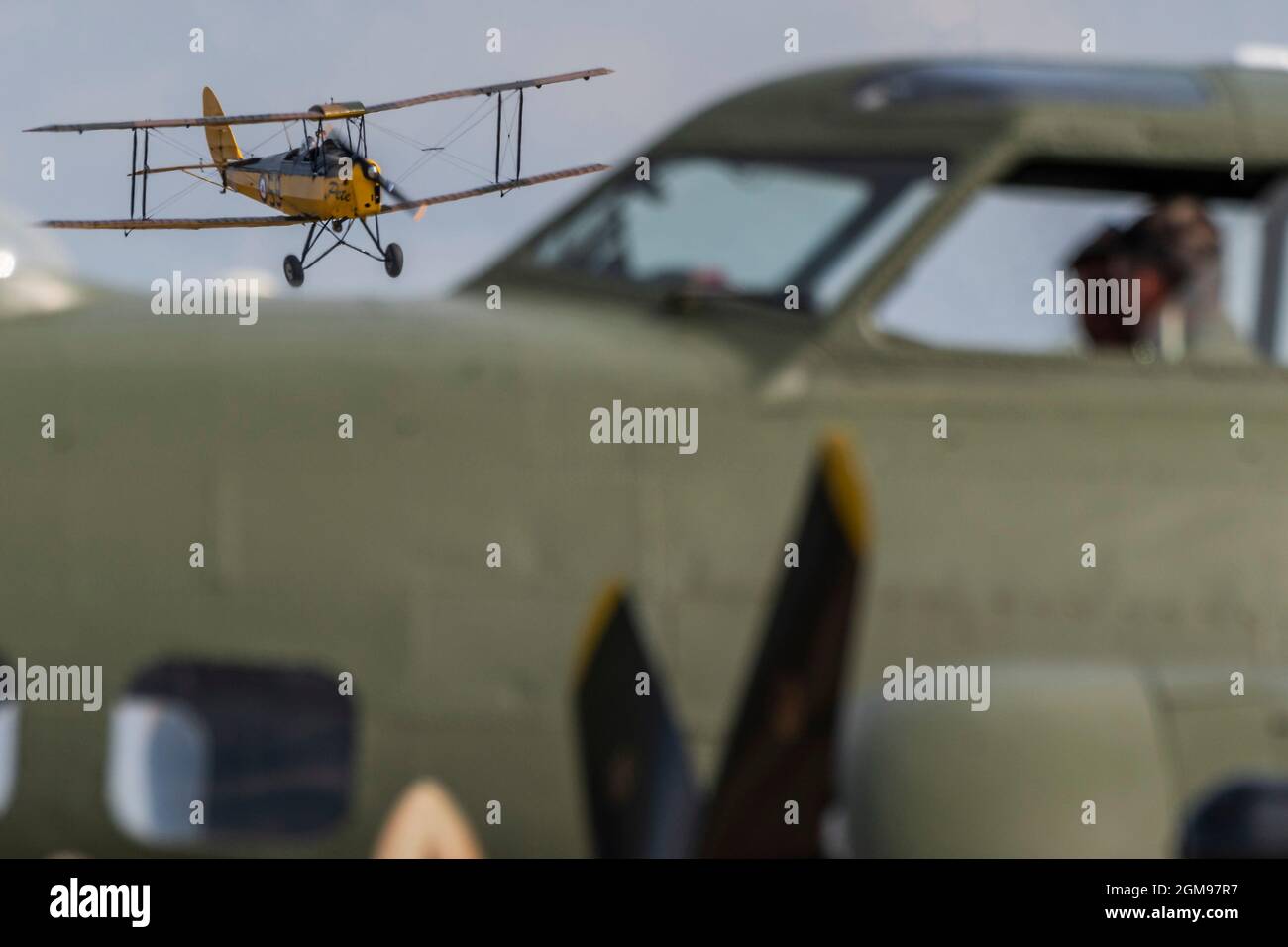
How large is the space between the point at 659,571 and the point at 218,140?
38.2 meters

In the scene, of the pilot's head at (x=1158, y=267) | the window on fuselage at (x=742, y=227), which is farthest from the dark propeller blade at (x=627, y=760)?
the pilot's head at (x=1158, y=267)

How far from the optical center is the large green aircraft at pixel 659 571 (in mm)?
4473

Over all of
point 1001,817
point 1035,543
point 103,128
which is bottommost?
point 1001,817

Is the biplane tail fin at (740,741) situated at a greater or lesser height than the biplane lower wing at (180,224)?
lesser

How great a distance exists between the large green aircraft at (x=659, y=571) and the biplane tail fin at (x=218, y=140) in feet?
120

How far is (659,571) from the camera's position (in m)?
4.74

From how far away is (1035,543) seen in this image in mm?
4973

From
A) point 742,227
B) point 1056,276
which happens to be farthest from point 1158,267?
point 742,227

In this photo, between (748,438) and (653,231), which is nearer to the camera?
(748,438)

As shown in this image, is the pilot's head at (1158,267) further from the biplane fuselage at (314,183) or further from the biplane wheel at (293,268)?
the biplane fuselage at (314,183)

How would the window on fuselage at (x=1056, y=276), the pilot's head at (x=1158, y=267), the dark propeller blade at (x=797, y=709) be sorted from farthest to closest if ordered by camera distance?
the pilot's head at (x=1158, y=267), the window on fuselage at (x=1056, y=276), the dark propeller blade at (x=797, y=709)
